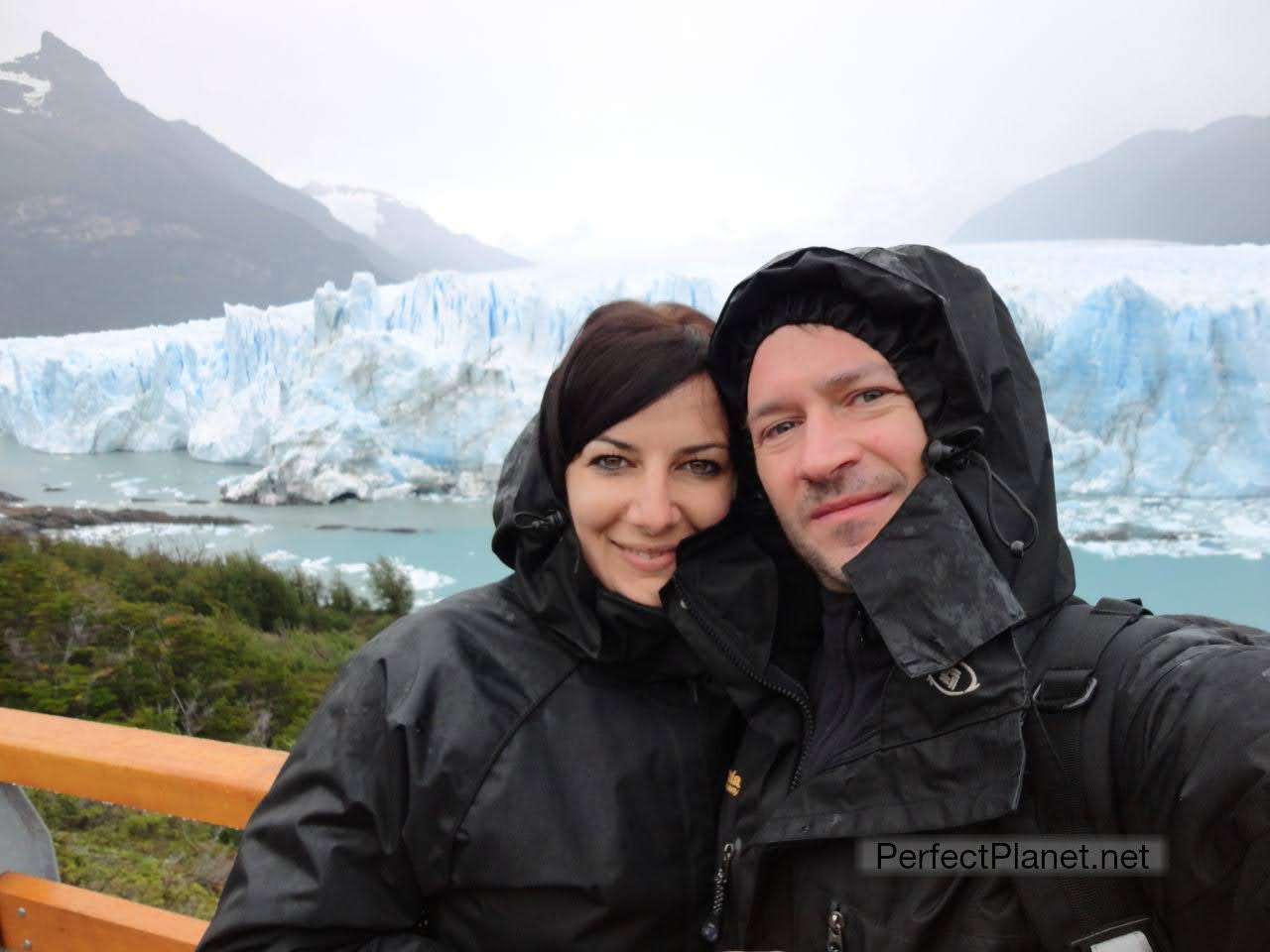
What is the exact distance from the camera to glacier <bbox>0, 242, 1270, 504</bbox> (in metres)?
9.77

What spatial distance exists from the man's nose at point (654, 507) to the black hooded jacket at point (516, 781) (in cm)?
6

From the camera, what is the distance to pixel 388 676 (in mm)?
1095

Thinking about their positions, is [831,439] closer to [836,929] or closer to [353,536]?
[836,929]

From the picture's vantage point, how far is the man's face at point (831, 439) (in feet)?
3.49

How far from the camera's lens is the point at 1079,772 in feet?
2.76

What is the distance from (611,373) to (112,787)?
107 centimetres

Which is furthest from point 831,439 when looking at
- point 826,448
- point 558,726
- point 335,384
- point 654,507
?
point 335,384

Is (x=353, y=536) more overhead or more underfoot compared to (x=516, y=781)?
more underfoot

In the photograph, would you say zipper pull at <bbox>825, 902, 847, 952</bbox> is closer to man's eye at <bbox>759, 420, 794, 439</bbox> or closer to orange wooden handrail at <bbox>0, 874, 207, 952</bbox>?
man's eye at <bbox>759, 420, 794, 439</bbox>

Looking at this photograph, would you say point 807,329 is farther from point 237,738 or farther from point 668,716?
point 237,738

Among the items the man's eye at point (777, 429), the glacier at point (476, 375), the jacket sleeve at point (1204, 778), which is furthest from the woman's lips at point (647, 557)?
the glacier at point (476, 375)

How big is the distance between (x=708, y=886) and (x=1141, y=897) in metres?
0.53

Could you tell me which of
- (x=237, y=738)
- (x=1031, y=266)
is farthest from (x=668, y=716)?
(x=1031, y=266)

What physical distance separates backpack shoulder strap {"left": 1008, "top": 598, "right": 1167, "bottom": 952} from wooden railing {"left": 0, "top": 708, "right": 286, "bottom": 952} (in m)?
1.07
